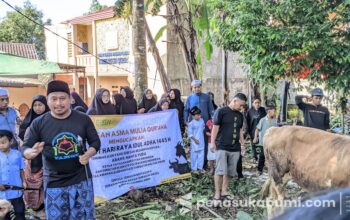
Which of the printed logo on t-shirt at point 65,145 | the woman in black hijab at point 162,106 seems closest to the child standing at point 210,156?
the woman in black hijab at point 162,106

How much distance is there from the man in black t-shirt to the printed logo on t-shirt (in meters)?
2.80

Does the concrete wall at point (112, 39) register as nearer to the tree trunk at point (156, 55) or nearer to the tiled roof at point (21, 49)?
the tiled roof at point (21, 49)

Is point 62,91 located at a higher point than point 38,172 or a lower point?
higher

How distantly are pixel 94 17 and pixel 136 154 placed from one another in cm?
1787

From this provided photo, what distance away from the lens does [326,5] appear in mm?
7371

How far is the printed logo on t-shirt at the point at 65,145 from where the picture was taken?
12.0ft

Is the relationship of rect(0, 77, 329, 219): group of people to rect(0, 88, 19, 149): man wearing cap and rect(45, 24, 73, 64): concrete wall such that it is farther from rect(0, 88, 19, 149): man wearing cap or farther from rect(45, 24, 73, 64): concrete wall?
rect(45, 24, 73, 64): concrete wall

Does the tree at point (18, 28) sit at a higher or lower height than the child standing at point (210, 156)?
higher

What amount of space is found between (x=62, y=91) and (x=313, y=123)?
4.51 meters

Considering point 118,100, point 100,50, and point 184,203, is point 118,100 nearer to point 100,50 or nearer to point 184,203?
point 184,203

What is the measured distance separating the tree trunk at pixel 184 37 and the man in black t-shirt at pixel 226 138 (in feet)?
18.3

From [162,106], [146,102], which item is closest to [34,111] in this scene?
[162,106]

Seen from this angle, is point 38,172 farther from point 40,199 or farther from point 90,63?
point 90,63

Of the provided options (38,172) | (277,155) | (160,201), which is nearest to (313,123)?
(277,155)
